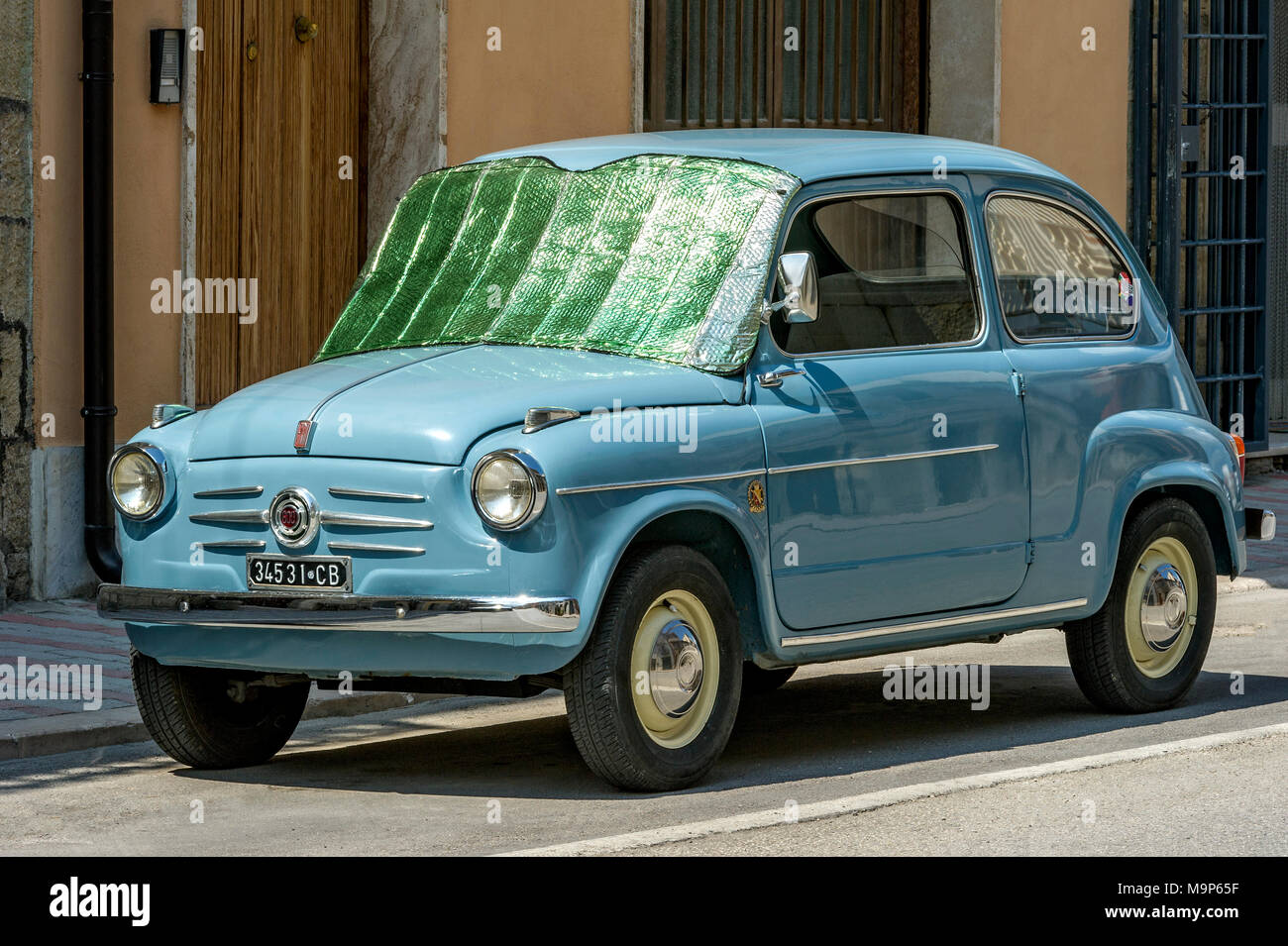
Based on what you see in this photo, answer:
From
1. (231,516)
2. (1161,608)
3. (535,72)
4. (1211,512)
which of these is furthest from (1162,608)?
(535,72)

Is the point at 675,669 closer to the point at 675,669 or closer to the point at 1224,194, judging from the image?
the point at 675,669

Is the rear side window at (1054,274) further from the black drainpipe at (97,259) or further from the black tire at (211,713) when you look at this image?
A: the black drainpipe at (97,259)

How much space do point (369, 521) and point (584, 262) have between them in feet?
4.96

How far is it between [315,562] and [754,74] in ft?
31.7

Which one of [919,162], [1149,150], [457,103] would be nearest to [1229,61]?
[1149,150]

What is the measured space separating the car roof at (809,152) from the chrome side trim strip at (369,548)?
196 centimetres

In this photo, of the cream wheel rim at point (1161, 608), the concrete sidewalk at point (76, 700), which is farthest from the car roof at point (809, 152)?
the concrete sidewalk at point (76, 700)

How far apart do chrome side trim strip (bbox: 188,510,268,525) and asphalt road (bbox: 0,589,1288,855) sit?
887 mm

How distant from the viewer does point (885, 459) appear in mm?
7887

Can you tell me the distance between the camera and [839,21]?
16672mm

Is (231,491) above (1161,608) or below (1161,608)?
above

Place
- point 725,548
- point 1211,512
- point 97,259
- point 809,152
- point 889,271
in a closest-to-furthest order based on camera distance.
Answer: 1. point 725,548
2. point 809,152
3. point 889,271
4. point 1211,512
5. point 97,259

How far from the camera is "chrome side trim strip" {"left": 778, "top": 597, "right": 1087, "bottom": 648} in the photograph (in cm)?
773

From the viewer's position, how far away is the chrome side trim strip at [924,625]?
773 cm
